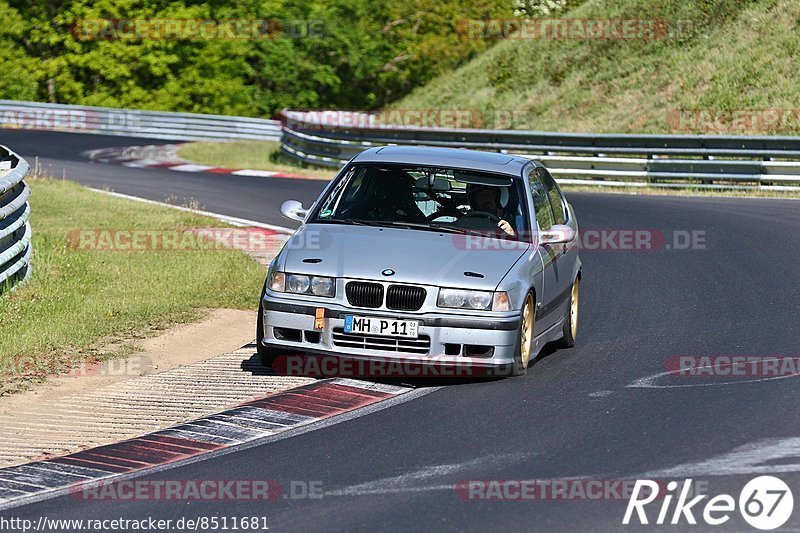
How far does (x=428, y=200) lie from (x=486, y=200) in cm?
46

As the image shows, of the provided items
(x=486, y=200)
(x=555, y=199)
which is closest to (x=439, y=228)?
(x=486, y=200)

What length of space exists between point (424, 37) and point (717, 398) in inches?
2436

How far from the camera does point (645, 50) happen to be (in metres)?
43.3

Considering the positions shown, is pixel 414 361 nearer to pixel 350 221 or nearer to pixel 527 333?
pixel 527 333

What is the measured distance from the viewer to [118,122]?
46562mm

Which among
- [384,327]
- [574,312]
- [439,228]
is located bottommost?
[574,312]

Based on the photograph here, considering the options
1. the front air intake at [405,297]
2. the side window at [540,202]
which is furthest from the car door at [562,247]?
the front air intake at [405,297]

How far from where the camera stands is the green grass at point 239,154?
34078mm

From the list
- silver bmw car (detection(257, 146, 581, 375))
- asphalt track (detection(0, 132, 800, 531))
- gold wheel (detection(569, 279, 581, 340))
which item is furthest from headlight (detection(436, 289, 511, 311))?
gold wheel (detection(569, 279, 581, 340))

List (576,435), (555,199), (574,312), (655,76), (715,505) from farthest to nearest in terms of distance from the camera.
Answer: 1. (655,76)
2. (555,199)
3. (574,312)
4. (576,435)
5. (715,505)

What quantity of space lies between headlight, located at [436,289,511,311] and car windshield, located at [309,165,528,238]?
1027 millimetres

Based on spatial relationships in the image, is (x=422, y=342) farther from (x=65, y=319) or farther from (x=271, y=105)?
(x=271, y=105)

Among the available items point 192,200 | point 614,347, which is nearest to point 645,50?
point 192,200

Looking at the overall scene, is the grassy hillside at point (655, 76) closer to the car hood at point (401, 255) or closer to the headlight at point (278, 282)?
the car hood at point (401, 255)
